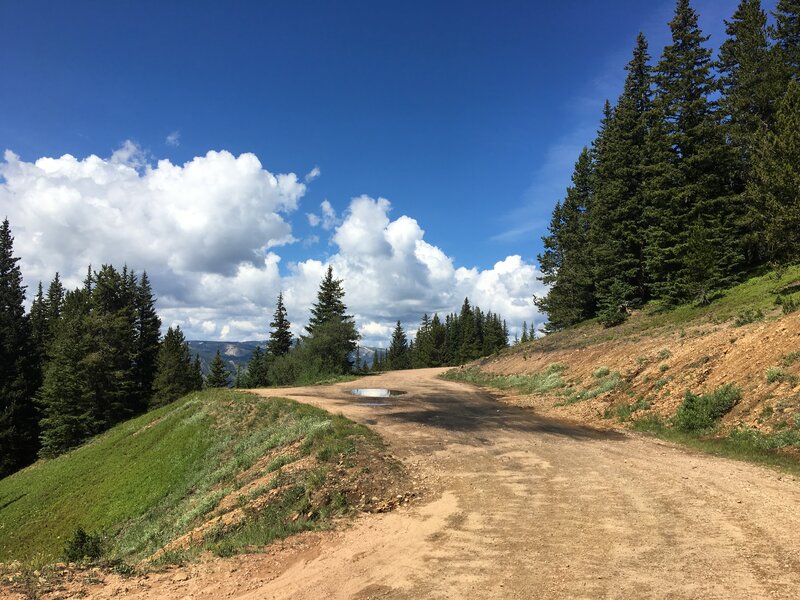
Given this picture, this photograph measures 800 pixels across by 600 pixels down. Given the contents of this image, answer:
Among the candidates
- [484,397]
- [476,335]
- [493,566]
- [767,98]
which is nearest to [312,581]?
[493,566]

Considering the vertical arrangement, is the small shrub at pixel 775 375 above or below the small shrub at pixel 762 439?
above

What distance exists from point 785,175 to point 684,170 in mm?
12377

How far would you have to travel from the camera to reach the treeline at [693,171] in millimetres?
28484

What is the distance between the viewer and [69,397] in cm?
4472

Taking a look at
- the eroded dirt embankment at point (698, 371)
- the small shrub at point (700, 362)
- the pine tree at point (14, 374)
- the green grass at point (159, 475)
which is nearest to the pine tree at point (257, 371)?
the pine tree at point (14, 374)

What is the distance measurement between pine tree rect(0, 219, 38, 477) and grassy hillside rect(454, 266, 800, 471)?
5456 centimetres

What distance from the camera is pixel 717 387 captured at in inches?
583

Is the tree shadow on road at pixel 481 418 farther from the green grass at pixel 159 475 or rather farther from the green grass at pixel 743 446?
the green grass at pixel 159 475

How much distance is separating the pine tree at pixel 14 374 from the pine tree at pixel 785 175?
226 feet

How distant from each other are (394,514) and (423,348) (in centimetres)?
9919

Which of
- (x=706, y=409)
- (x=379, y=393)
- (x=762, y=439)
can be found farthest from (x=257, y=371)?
(x=762, y=439)

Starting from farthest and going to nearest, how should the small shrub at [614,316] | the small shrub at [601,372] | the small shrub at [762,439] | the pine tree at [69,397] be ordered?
1. the pine tree at [69,397]
2. the small shrub at [614,316]
3. the small shrub at [601,372]
4. the small shrub at [762,439]

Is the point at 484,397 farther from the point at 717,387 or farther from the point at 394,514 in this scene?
the point at 394,514

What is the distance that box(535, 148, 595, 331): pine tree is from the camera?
4625 cm
